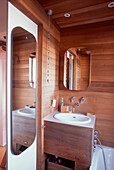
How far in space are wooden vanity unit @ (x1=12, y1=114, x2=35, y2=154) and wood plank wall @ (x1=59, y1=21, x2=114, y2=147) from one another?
1.01 meters

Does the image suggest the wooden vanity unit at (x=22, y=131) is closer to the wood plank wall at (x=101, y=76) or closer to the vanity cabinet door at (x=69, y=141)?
the vanity cabinet door at (x=69, y=141)

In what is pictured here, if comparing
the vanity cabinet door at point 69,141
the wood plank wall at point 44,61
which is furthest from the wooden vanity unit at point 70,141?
the wood plank wall at point 44,61

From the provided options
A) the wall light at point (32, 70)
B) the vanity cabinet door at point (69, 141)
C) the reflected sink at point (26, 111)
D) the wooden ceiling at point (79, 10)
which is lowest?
the vanity cabinet door at point (69, 141)

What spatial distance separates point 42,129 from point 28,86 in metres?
0.71

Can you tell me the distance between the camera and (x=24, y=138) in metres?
1.42

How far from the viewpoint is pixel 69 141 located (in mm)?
1597

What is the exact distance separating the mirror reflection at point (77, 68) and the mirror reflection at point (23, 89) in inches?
32.5

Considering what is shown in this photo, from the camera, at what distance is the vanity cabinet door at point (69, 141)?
150cm

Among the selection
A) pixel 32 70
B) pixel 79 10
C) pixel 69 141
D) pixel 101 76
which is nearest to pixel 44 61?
pixel 32 70

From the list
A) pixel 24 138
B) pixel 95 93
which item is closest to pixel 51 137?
pixel 24 138

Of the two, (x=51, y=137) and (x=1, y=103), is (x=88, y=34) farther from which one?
(x=1, y=103)

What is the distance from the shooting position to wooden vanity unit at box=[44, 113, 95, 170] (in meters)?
1.49

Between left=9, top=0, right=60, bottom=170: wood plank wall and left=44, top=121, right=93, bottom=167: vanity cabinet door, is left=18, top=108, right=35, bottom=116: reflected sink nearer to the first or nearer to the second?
left=9, top=0, right=60, bottom=170: wood plank wall

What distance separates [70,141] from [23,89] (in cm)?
100
